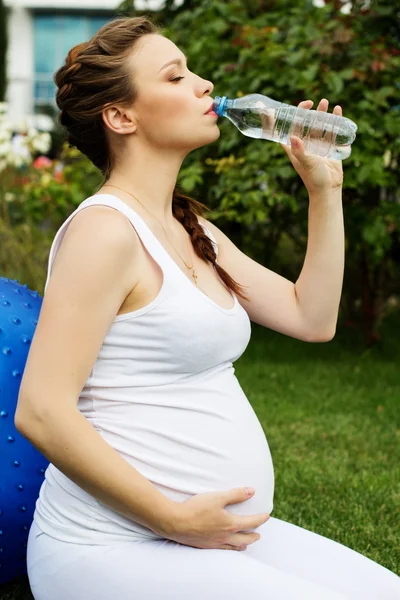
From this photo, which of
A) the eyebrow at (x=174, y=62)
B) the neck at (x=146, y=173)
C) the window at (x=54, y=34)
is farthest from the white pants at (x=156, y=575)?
the window at (x=54, y=34)

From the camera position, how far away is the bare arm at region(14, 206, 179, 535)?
5.23 feet

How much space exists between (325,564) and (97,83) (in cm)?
117

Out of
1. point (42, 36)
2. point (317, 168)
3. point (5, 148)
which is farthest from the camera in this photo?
point (42, 36)

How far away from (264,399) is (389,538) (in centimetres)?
197

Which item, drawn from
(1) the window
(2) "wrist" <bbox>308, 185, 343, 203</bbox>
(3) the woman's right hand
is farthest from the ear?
(1) the window

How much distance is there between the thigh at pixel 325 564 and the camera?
1.83 m

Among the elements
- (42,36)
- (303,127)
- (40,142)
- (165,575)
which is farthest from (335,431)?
(42,36)

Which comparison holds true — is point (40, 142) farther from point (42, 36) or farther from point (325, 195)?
point (42, 36)

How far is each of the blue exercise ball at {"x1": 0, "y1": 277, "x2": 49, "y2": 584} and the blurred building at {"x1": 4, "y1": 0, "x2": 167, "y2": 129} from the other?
23961 millimetres

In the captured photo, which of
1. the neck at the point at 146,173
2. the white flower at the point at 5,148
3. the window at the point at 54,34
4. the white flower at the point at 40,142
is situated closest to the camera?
the neck at the point at 146,173

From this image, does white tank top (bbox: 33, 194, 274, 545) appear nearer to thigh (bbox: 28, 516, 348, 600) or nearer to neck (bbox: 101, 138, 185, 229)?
thigh (bbox: 28, 516, 348, 600)

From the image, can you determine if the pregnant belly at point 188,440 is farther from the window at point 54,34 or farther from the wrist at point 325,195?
the window at point 54,34

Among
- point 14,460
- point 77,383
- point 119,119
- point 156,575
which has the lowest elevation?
point 14,460

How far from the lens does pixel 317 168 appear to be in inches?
81.2
